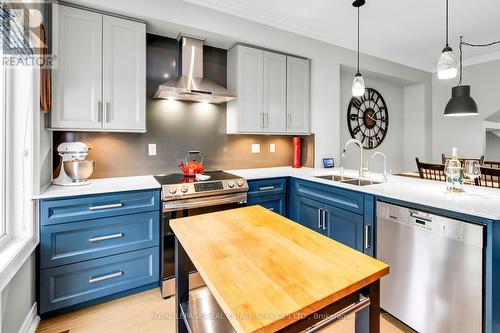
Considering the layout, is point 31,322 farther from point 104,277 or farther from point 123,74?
point 123,74

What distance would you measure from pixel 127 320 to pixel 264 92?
2521 millimetres

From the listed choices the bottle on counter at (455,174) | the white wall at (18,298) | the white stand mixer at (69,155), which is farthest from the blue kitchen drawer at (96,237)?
the bottle on counter at (455,174)

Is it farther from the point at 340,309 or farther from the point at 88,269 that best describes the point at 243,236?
the point at 88,269

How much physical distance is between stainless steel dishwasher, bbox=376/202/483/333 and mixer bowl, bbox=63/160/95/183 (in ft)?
7.65

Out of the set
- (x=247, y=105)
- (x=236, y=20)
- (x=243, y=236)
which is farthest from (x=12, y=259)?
(x=236, y=20)

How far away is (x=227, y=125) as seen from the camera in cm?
310

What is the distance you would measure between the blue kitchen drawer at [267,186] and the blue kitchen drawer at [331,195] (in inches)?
5.3

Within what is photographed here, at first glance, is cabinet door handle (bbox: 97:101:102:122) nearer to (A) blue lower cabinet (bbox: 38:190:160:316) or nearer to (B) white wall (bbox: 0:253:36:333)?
(A) blue lower cabinet (bbox: 38:190:160:316)

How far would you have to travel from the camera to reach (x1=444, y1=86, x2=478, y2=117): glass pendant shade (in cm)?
345

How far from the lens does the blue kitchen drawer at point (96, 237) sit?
1.81 m

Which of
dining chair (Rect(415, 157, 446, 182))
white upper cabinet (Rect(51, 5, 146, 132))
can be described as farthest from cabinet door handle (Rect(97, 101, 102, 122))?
dining chair (Rect(415, 157, 446, 182))

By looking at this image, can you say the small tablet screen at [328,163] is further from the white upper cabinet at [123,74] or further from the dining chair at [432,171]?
the white upper cabinet at [123,74]

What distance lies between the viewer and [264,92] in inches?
119

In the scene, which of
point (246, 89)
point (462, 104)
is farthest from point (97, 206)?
point (462, 104)
